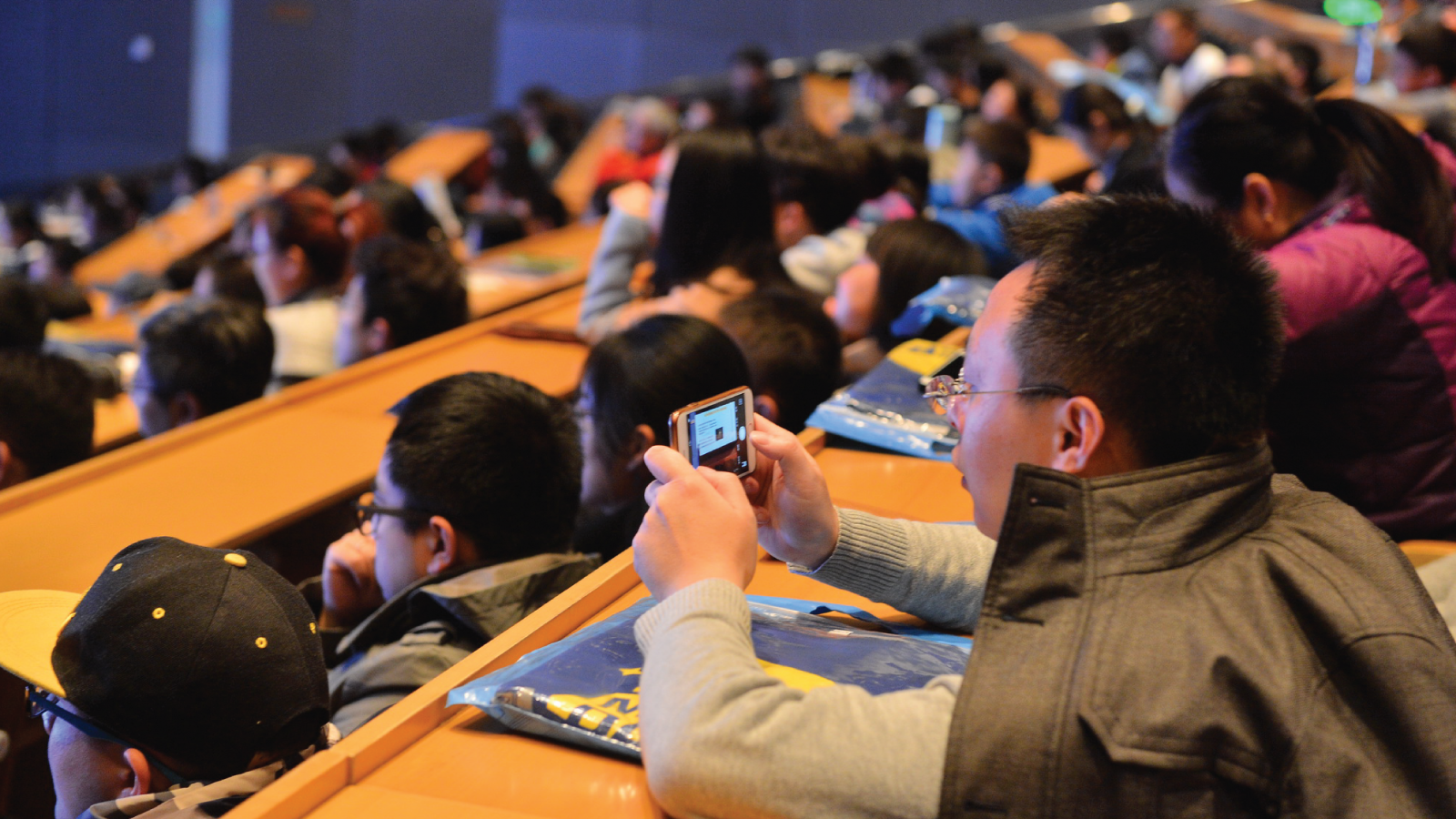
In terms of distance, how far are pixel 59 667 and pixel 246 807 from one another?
43 centimetres

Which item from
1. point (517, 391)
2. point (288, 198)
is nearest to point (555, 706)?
point (517, 391)

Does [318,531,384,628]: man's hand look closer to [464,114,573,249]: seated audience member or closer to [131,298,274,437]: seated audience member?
[131,298,274,437]: seated audience member

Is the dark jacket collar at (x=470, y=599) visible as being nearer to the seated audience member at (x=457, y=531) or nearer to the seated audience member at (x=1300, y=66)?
the seated audience member at (x=457, y=531)

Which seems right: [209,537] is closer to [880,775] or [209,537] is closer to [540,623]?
[540,623]

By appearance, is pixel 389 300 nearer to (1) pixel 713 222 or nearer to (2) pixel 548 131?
(1) pixel 713 222

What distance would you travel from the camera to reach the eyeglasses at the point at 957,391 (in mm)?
1017

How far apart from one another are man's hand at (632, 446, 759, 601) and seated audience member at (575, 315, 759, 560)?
90cm

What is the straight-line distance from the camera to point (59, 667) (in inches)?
48.7

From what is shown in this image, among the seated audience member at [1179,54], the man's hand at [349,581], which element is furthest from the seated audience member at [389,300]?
the seated audience member at [1179,54]

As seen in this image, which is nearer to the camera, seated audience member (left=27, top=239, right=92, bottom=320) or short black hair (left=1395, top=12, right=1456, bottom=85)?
seated audience member (left=27, top=239, right=92, bottom=320)

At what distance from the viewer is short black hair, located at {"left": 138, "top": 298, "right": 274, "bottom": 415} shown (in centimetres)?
288

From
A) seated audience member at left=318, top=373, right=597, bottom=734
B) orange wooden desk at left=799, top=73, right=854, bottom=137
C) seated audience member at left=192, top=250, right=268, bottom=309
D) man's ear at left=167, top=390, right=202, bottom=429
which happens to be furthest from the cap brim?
orange wooden desk at left=799, top=73, right=854, bottom=137

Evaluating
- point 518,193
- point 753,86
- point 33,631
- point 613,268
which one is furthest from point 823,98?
point 33,631

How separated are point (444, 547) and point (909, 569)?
2.47ft
